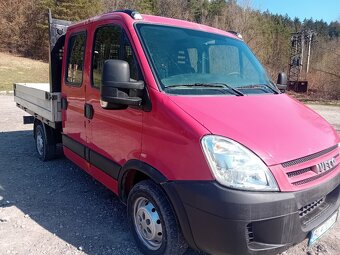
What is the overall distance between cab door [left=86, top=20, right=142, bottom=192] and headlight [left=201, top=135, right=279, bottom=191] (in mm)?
902

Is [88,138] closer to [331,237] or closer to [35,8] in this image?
[331,237]

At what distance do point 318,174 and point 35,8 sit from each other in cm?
4712

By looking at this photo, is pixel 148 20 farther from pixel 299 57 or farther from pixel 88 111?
pixel 299 57

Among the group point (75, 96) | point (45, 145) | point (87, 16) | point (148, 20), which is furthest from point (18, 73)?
point (148, 20)

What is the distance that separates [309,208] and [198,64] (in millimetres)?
1735

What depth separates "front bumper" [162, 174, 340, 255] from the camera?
237 centimetres

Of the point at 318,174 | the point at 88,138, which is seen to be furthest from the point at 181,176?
the point at 88,138

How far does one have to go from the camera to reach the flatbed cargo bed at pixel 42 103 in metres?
5.20

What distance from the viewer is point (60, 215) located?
4039mm

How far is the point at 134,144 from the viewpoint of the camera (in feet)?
10.5

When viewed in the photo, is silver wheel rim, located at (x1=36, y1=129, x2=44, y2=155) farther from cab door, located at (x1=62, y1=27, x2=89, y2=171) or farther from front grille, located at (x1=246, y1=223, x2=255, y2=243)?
front grille, located at (x1=246, y1=223, x2=255, y2=243)

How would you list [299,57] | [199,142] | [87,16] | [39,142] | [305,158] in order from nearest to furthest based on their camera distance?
[199,142]
[305,158]
[39,142]
[87,16]
[299,57]

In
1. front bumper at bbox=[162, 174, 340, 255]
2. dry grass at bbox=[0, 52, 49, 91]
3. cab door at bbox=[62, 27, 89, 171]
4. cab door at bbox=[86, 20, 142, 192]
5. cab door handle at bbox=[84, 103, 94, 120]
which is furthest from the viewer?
dry grass at bbox=[0, 52, 49, 91]

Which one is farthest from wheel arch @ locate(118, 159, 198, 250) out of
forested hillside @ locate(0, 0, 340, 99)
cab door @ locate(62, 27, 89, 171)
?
forested hillside @ locate(0, 0, 340, 99)
